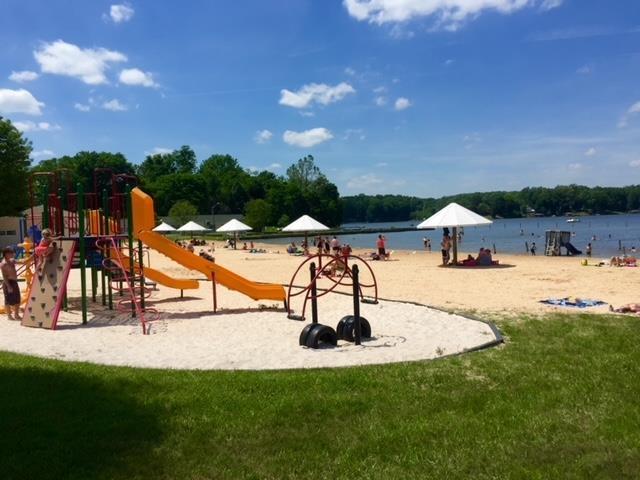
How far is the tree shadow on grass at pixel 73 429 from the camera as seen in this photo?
168 inches

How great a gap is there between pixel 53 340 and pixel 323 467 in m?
7.09

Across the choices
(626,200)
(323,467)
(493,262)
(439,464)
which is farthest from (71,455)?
(626,200)

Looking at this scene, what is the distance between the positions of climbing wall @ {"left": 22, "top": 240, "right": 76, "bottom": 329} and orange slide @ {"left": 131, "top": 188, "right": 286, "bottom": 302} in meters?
1.50

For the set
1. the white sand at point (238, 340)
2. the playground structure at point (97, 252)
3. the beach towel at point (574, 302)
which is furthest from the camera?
the beach towel at point (574, 302)

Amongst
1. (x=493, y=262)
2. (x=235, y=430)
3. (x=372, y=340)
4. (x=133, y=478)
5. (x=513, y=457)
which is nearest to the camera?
(x=133, y=478)

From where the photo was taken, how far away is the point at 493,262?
26266 mm

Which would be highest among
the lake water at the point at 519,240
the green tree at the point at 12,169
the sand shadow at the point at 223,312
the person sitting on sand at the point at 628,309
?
the green tree at the point at 12,169

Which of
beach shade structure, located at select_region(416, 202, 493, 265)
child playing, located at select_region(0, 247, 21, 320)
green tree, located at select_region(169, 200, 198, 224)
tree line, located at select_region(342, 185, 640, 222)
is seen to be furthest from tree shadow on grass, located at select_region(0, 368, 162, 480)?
tree line, located at select_region(342, 185, 640, 222)

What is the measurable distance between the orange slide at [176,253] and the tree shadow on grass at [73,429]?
6406 millimetres

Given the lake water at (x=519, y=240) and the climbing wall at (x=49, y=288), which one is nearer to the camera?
the climbing wall at (x=49, y=288)

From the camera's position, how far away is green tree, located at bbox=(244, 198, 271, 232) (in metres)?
95.9

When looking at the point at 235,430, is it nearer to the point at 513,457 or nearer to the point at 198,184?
the point at 513,457

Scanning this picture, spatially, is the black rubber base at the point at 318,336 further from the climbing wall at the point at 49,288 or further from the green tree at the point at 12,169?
the green tree at the point at 12,169

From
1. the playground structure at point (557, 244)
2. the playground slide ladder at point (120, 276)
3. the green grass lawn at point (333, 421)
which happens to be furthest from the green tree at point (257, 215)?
the green grass lawn at point (333, 421)
